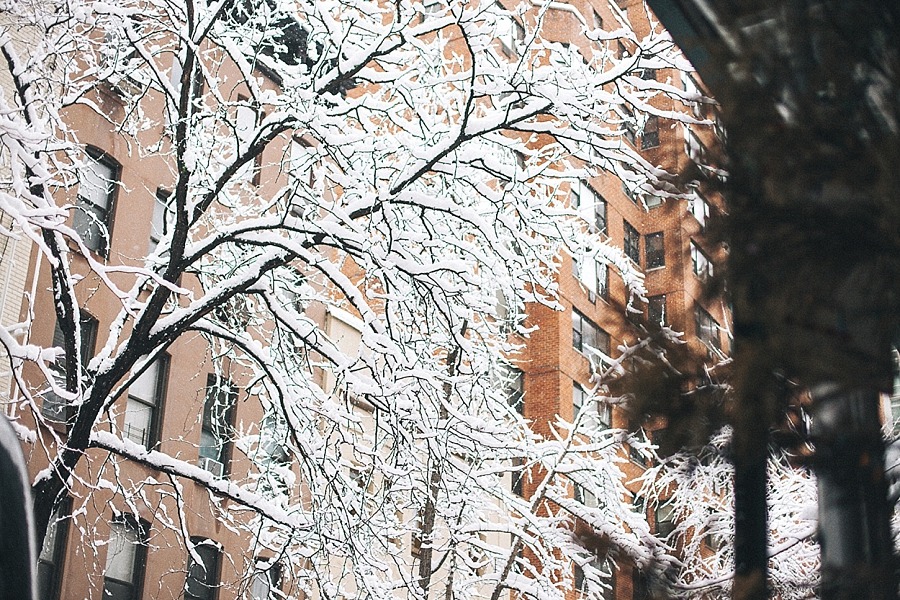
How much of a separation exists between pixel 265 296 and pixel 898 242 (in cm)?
892

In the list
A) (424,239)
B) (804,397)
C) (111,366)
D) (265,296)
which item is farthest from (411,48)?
(804,397)

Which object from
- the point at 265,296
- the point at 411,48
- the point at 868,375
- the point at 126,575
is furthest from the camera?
the point at 126,575

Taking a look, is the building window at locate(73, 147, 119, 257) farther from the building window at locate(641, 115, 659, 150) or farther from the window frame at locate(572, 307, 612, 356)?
the window frame at locate(572, 307, 612, 356)

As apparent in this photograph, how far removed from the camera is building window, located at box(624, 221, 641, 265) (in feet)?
131

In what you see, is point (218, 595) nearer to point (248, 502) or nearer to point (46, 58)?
point (248, 502)

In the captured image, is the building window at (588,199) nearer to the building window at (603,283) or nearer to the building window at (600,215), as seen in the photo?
the building window at (600,215)

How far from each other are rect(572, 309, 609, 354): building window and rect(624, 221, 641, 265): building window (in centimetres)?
555

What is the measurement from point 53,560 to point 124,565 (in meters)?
1.42

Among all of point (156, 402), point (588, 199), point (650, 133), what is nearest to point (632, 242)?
point (588, 199)

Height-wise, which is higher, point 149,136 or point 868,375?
point 149,136

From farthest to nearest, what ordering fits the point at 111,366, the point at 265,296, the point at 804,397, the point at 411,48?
the point at 411,48 → the point at 265,296 → the point at 111,366 → the point at 804,397

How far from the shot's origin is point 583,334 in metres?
34.5

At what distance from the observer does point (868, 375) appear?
2502 mm

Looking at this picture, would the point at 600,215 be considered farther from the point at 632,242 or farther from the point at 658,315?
the point at 658,315
